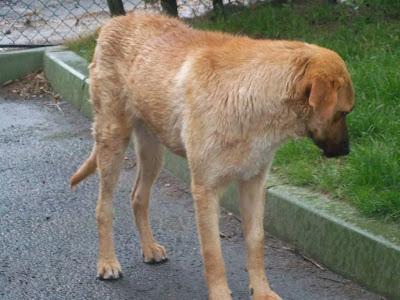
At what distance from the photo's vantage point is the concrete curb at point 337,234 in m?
4.53

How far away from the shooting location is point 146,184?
5.29 metres

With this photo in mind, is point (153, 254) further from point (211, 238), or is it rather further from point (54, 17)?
point (54, 17)

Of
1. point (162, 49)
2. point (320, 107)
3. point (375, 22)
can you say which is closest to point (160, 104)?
point (162, 49)

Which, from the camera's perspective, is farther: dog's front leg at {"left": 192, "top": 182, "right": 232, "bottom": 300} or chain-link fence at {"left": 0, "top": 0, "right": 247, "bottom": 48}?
chain-link fence at {"left": 0, "top": 0, "right": 247, "bottom": 48}

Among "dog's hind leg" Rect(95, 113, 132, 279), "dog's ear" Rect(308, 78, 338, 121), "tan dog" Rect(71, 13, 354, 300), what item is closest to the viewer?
"dog's ear" Rect(308, 78, 338, 121)

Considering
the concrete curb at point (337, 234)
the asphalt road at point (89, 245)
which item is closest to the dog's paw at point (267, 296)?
the asphalt road at point (89, 245)

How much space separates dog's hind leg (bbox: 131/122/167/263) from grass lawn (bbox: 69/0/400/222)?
86 centimetres

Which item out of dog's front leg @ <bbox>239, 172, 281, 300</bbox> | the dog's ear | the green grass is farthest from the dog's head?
the green grass

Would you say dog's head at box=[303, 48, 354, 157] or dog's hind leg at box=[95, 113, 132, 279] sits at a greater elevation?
dog's head at box=[303, 48, 354, 157]

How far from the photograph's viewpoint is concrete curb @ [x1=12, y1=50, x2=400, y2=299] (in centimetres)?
453

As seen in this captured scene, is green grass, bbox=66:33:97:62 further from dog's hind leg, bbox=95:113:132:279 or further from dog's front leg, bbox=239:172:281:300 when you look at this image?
dog's front leg, bbox=239:172:281:300

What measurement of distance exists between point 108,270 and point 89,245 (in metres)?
0.51

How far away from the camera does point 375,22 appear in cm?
835

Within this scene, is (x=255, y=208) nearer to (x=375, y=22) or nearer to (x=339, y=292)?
(x=339, y=292)
